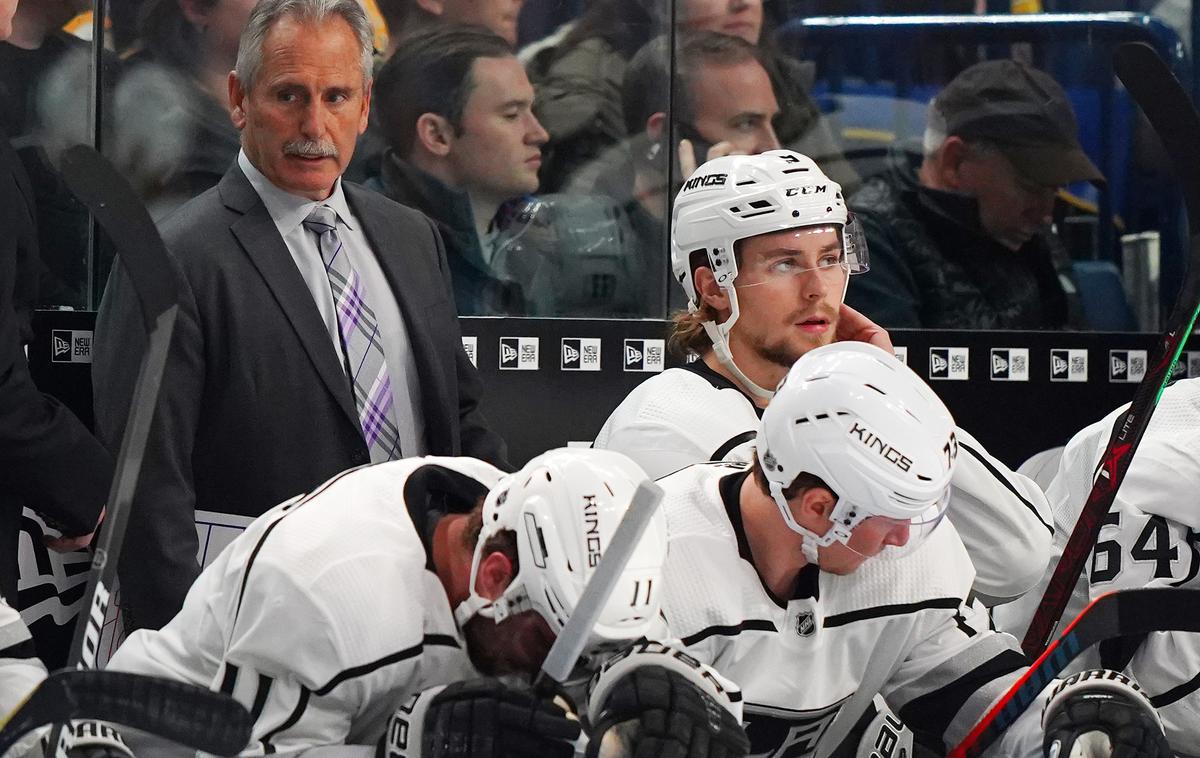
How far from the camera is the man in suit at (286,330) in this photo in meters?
2.81

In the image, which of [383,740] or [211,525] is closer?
[383,740]

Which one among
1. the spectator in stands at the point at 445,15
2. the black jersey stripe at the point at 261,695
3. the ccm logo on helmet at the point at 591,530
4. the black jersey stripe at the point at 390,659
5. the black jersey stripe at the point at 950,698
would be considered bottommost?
the black jersey stripe at the point at 950,698

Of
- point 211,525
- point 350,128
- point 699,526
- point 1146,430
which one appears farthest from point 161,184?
point 1146,430

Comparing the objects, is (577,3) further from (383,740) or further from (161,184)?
(383,740)

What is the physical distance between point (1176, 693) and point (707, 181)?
118 centimetres

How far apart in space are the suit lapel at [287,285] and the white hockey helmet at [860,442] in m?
0.96

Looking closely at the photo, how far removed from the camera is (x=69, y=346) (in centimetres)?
351

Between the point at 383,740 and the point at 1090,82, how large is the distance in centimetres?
311

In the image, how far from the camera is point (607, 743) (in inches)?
72.0

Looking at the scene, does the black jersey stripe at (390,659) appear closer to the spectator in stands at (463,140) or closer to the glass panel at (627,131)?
the glass panel at (627,131)

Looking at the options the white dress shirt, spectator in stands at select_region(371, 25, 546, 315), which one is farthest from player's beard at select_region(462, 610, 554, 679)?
spectator in stands at select_region(371, 25, 546, 315)

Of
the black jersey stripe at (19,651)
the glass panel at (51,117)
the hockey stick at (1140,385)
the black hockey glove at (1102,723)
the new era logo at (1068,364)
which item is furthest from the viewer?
the new era logo at (1068,364)

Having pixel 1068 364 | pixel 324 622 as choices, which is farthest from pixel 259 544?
pixel 1068 364

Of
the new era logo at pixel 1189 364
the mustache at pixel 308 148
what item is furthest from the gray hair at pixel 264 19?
the new era logo at pixel 1189 364
